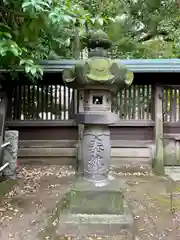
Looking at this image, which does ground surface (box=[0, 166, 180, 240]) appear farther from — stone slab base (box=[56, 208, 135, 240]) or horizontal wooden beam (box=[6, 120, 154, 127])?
horizontal wooden beam (box=[6, 120, 154, 127])

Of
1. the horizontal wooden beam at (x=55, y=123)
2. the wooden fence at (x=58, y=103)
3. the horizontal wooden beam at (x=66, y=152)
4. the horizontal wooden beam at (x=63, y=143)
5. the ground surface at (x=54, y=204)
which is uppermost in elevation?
the wooden fence at (x=58, y=103)

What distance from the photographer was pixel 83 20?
8.73 ft

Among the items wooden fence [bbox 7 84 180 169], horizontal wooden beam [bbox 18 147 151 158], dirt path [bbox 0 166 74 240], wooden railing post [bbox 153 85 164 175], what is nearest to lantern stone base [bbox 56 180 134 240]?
dirt path [bbox 0 166 74 240]

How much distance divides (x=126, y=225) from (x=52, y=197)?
1.52 meters

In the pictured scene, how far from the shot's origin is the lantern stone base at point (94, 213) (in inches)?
102

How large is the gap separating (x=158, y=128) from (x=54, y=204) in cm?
301

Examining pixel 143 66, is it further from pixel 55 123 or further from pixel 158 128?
pixel 55 123

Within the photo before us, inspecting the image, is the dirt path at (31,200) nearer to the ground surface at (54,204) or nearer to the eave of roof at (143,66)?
the ground surface at (54,204)

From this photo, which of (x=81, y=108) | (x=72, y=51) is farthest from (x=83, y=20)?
(x=72, y=51)

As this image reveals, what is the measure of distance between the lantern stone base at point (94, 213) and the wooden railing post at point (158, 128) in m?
2.55

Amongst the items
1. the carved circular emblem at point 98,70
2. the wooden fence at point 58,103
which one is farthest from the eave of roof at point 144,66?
the carved circular emblem at point 98,70

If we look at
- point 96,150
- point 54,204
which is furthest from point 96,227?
point 54,204

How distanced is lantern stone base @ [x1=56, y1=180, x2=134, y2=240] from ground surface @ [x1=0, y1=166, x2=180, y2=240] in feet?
0.37

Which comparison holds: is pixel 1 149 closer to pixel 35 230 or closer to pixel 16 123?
pixel 16 123
